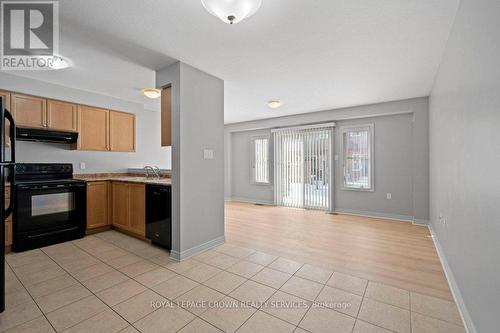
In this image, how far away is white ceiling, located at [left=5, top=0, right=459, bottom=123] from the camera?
1903 millimetres

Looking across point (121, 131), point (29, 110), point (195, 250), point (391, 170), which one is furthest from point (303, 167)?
point (29, 110)

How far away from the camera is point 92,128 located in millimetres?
4156

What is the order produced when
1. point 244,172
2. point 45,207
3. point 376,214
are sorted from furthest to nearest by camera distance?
point 244,172, point 376,214, point 45,207

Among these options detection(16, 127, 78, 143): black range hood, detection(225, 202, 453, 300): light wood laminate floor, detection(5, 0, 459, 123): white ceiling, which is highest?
detection(5, 0, 459, 123): white ceiling

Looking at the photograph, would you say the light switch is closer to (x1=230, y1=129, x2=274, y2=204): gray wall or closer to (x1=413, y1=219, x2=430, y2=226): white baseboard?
(x1=230, y1=129, x2=274, y2=204): gray wall

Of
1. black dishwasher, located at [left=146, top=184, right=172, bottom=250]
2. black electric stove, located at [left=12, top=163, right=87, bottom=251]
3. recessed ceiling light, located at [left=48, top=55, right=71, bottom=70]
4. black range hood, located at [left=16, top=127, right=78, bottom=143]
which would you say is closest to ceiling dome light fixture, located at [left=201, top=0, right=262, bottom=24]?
black dishwasher, located at [left=146, top=184, right=172, bottom=250]

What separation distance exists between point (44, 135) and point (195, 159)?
8.73 feet

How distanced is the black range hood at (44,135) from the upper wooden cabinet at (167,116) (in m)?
2.08

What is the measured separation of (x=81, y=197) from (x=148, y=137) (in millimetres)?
2155

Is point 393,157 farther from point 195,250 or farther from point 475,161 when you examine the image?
point 195,250

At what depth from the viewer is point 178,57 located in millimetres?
2744

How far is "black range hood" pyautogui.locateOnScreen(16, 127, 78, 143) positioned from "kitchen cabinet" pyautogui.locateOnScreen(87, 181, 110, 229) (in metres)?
0.90

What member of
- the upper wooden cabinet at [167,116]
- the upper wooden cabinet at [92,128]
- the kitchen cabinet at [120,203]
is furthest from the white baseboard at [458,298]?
the upper wooden cabinet at [92,128]

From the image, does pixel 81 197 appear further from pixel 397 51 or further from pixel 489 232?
pixel 397 51
